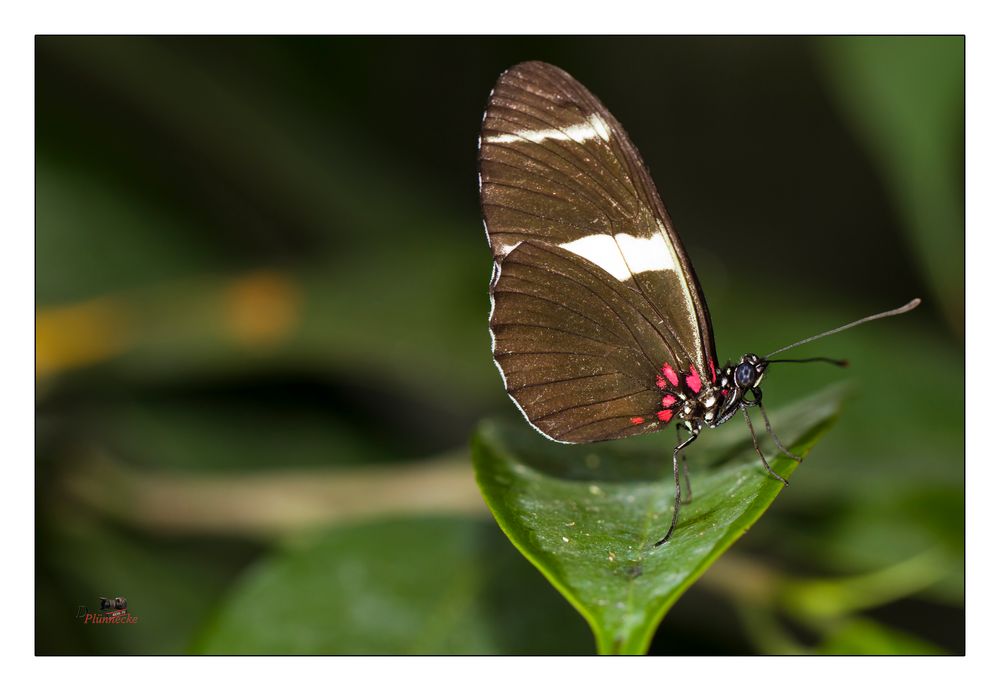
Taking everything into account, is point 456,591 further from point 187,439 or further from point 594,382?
point 187,439

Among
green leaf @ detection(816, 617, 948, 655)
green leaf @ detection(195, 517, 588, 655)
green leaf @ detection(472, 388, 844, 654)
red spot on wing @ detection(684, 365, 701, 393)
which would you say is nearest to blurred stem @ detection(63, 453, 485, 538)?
green leaf @ detection(195, 517, 588, 655)

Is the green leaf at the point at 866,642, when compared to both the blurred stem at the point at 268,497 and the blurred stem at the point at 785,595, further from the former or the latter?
the blurred stem at the point at 268,497

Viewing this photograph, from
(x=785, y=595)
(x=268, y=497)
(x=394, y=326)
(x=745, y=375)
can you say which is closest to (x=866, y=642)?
(x=785, y=595)

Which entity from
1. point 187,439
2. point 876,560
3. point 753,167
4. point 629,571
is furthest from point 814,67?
point 629,571

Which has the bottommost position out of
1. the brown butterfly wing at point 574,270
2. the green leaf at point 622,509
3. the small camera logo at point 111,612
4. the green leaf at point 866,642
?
the small camera logo at point 111,612

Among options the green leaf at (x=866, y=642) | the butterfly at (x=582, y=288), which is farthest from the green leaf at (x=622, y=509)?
the green leaf at (x=866, y=642)
